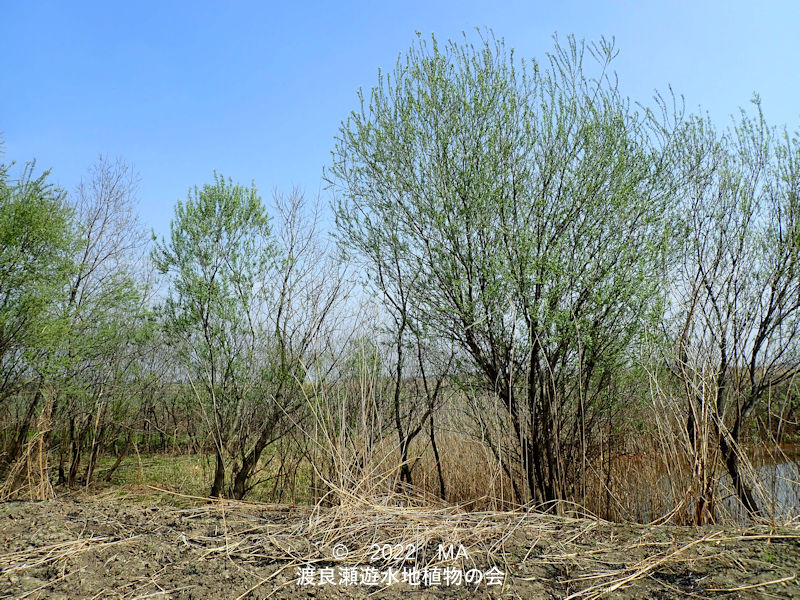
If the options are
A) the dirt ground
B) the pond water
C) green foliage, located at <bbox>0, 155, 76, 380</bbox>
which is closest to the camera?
the dirt ground

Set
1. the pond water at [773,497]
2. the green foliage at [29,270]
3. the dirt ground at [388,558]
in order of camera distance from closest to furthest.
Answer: the dirt ground at [388,558], the pond water at [773,497], the green foliage at [29,270]

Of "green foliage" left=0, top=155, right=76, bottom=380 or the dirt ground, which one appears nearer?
the dirt ground

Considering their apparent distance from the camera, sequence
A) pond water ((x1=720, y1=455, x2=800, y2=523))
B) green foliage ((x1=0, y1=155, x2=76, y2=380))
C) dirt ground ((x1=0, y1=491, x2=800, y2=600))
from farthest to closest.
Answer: green foliage ((x1=0, y1=155, x2=76, y2=380)), pond water ((x1=720, y1=455, x2=800, y2=523)), dirt ground ((x1=0, y1=491, x2=800, y2=600))

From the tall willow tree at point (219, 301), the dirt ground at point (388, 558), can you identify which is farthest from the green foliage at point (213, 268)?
the dirt ground at point (388, 558)

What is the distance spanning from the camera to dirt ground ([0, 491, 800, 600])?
2.19 metres

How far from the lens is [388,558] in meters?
2.53

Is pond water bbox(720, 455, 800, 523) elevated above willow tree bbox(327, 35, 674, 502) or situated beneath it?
situated beneath

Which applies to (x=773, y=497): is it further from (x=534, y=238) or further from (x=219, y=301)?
(x=219, y=301)

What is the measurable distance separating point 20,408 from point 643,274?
32.2 feet

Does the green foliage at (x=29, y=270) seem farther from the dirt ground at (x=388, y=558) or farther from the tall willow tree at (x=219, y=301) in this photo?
the dirt ground at (x=388, y=558)

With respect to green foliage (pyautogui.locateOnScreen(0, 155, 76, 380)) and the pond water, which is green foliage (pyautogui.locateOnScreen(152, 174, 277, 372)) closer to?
green foliage (pyautogui.locateOnScreen(0, 155, 76, 380))

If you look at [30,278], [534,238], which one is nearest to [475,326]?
[534,238]

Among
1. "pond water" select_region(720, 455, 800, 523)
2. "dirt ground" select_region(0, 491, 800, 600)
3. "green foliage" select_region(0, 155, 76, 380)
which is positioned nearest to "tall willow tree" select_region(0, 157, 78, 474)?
"green foliage" select_region(0, 155, 76, 380)

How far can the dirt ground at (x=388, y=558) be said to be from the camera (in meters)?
2.19
